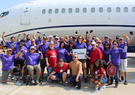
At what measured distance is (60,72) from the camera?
4.75m

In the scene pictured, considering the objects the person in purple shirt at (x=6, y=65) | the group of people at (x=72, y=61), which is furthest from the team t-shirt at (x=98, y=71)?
the person in purple shirt at (x=6, y=65)

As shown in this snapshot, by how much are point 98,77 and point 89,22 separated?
17.4 feet

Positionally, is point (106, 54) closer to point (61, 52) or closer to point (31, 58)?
point (61, 52)

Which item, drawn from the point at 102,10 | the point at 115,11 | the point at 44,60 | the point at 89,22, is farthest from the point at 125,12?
the point at 44,60

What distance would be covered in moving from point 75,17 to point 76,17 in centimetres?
7

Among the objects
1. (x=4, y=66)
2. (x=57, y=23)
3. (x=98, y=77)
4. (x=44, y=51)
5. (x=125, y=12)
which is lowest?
(x=98, y=77)

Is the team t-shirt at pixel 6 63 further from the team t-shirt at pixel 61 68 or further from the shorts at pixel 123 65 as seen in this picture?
the shorts at pixel 123 65

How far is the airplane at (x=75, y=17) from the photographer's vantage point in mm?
8844

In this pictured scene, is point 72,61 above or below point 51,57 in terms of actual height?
below

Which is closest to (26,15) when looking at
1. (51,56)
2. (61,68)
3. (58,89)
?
(51,56)

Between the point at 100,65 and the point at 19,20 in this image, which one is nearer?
the point at 100,65

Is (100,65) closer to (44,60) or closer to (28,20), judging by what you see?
(44,60)

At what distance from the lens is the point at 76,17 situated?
29.7 ft

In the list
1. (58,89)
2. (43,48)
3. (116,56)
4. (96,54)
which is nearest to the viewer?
(58,89)
